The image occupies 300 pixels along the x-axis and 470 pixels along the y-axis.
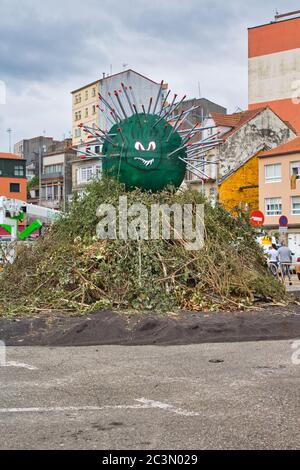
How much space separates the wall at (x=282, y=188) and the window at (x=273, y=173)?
28 centimetres

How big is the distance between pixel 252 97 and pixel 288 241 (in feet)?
67.0

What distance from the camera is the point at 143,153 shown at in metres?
12.7

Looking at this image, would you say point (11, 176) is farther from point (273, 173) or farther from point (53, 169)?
point (273, 173)

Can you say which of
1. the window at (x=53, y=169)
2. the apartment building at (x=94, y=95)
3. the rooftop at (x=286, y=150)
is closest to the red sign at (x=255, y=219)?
the apartment building at (x=94, y=95)

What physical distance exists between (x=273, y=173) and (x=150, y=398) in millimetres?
47659

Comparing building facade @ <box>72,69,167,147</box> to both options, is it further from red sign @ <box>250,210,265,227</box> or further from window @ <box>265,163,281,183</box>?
red sign @ <box>250,210,265,227</box>

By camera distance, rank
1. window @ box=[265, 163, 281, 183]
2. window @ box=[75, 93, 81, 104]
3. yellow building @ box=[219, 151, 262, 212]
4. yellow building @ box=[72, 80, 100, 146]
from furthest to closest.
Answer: window @ box=[75, 93, 81, 104]
yellow building @ box=[72, 80, 100, 146]
yellow building @ box=[219, 151, 262, 212]
window @ box=[265, 163, 281, 183]

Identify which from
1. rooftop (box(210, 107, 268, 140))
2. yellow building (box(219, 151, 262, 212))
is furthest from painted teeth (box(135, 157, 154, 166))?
rooftop (box(210, 107, 268, 140))

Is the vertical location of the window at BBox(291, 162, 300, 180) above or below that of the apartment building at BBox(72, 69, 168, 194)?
below

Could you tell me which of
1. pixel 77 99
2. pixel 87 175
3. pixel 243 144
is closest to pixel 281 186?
pixel 243 144

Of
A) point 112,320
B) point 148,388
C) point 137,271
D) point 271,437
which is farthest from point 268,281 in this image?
point 271,437

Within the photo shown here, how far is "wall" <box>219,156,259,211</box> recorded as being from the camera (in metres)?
55.7

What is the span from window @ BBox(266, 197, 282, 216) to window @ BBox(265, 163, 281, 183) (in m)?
1.56
